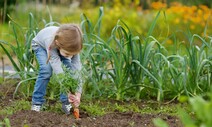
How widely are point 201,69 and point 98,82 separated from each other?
105 centimetres

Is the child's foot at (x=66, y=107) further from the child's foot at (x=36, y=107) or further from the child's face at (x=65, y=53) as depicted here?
the child's face at (x=65, y=53)

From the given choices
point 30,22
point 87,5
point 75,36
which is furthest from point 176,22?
point 75,36

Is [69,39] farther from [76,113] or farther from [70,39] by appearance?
[76,113]

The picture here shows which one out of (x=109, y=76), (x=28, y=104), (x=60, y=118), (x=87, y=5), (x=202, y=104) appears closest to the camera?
(x=202, y=104)

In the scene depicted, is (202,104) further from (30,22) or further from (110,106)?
(30,22)

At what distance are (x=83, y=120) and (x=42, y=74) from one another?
0.69 metres

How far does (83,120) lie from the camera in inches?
176

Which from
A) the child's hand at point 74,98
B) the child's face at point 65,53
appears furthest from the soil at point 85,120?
the child's face at point 65,53

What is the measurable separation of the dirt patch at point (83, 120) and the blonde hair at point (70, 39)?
561 mm

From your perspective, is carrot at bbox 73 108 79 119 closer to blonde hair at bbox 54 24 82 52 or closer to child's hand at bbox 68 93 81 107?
child's hand at bbox 68 93 81 107

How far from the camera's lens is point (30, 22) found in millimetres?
5656

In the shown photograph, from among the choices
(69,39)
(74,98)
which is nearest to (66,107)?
(74,98)

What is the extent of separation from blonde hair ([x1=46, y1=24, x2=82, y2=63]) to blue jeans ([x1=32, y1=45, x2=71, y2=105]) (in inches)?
14.0

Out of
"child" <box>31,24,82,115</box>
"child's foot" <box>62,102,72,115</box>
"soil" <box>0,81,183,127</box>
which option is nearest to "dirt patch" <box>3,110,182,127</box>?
"soil" <box>0,81,183,127</box>
